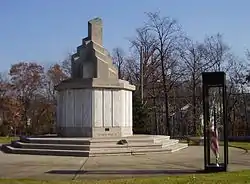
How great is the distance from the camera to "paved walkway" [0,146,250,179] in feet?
45.1

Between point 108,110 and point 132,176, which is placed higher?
point 108,110

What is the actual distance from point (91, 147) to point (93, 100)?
4344mm

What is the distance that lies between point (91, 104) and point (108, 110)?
3.21ft

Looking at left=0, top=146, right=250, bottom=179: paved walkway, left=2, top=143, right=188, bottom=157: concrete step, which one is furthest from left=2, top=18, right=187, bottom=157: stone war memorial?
left=0, top=146, right=250, bottom=179: paved walkway

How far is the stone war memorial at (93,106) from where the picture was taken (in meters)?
22.5

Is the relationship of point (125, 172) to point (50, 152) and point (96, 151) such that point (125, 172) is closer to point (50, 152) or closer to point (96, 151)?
point (96, 151)

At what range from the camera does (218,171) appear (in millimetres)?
13922

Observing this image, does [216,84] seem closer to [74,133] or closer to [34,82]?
[74,133]

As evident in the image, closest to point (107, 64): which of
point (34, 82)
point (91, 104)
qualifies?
point (91, 104)

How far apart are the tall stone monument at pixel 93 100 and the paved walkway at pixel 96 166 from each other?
4.91m

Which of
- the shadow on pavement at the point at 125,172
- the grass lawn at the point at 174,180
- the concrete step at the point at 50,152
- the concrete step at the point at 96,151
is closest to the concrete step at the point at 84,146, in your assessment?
the concrete step at the point at 96,151

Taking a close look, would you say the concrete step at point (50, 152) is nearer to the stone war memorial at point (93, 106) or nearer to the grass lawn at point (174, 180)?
the stone war memorial at point (93, 106)

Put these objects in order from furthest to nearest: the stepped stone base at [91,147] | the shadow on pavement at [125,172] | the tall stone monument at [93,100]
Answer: the tall stone monument at [93,100] → the stepped stone base at [91,147] → the shadow on pavement at [125,172]

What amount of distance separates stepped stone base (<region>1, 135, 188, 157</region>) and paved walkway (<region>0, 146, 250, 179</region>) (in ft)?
3.03
